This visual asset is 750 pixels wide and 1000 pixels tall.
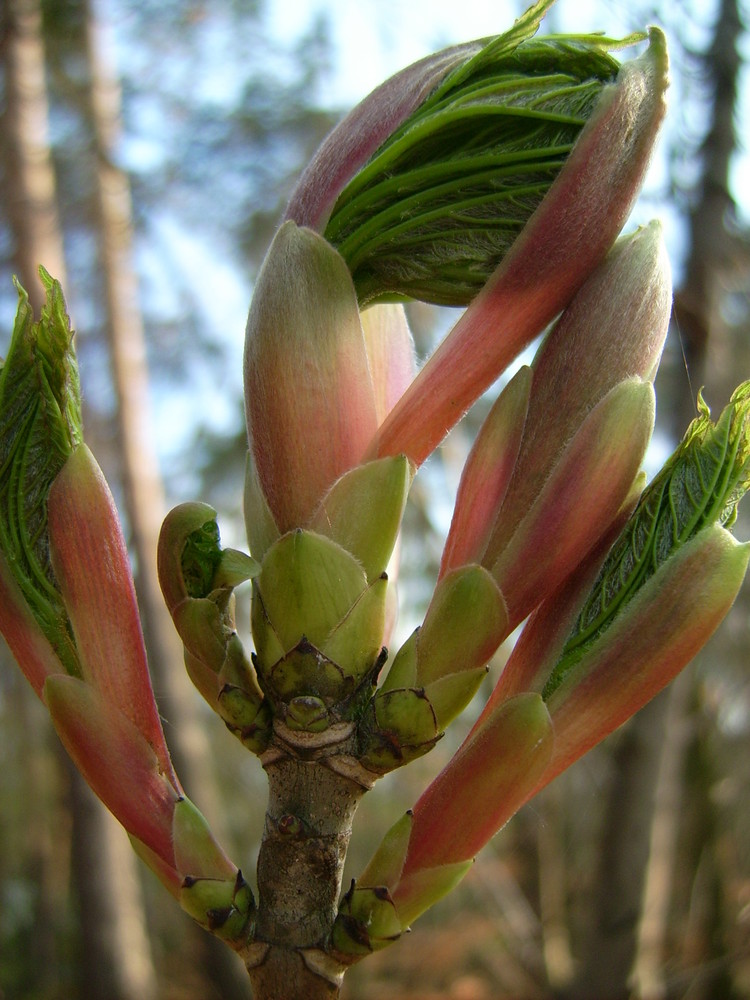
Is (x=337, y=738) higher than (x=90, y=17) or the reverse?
the reverse

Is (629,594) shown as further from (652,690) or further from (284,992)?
(284,992)

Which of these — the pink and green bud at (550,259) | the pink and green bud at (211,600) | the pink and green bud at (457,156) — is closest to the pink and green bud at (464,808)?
the pink and green bud at (211,600)

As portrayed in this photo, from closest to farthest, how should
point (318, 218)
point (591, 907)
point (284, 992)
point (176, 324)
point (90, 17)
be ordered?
point (284, 992)
point (318, 218)
point (591, 907)
point (90, 17)
point (176, 324)

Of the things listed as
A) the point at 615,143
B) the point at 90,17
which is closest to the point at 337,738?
the point at 615,143

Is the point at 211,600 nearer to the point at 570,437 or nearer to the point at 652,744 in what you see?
the point at 570,437

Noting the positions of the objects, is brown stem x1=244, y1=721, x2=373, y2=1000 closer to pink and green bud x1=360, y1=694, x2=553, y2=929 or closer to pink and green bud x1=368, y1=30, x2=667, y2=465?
pink and green bud x1=360, y1=694, x2=553, y2=929

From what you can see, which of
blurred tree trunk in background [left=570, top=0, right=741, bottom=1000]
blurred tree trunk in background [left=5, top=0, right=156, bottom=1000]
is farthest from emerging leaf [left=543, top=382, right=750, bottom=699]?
blurred tree trunk in background [left=5, top=0, right=156, bottom=1000]

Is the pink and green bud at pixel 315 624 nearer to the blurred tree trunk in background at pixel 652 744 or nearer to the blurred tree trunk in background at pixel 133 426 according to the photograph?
the blurred tree trunk in background at pixel 652 744
